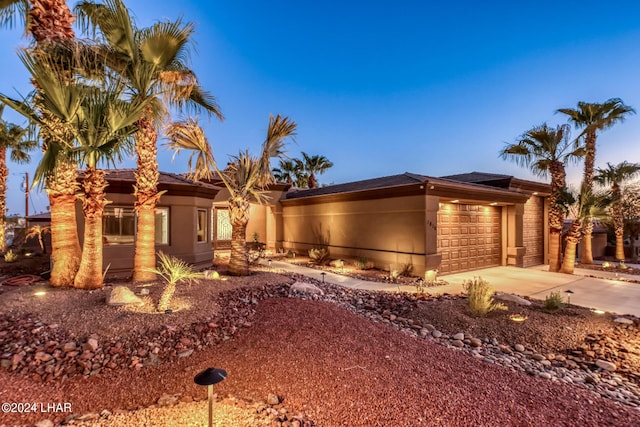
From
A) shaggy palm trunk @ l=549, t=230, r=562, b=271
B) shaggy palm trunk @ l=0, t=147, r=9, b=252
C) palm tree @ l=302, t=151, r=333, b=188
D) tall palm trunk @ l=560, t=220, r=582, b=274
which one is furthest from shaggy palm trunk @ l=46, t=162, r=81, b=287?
palm tree @ l=302, t=151, r=333, b=188

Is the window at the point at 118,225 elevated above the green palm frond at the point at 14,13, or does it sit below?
below

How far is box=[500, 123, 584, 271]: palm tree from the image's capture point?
11220 mm

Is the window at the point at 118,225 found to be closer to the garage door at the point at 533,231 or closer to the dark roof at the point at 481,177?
the dark roof at the point at 481,177

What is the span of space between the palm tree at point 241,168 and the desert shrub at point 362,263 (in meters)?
4.83

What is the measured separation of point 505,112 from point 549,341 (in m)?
50.8

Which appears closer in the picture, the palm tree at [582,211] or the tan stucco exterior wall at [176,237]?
the tan stucco exterior wall at [176,237]

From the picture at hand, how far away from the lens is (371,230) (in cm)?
1180

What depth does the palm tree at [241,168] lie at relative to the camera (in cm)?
754

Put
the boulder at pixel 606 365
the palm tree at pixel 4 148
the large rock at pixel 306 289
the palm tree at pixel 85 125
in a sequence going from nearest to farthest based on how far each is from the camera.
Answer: the boulder at pixel 606 365, the palm tree at pixel 85 125, the large rock at pixel 306 289, the palm tree at pixel 4 148

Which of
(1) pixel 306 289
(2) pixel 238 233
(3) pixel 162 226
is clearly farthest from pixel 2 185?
(1) pixel 306 289

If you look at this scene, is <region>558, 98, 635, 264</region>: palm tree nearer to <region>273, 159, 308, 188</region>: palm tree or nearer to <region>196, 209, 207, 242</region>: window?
<region>196, 209, 207, 242</region>: window

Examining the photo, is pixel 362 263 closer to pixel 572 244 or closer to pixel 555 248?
pixel 555 248

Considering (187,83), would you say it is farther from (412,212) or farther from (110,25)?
(412,212)

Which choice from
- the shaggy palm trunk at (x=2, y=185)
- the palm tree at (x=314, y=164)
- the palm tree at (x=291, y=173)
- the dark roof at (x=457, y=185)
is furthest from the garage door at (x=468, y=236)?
the shaggy palm trunk at (x=2, y=185)
